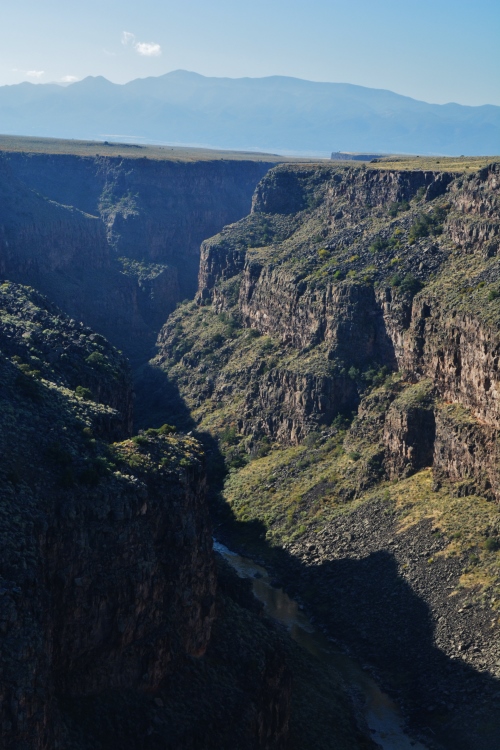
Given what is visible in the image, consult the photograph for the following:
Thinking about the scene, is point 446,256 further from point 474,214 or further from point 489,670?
point 489,670

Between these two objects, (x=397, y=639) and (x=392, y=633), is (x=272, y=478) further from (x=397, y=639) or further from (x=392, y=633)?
(x=397, y=639)

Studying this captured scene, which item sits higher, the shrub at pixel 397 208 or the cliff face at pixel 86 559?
the shrub at pixel 397 208

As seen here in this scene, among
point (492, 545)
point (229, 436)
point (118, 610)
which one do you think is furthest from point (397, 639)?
point (229, 436)

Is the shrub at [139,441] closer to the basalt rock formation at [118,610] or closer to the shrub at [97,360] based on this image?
the basalt rock formation at [118,610]

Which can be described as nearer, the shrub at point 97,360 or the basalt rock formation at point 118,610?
the basalt rock formation at point 118,610

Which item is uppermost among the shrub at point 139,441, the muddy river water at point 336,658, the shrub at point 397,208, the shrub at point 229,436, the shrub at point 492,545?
the shrub at point 397,208

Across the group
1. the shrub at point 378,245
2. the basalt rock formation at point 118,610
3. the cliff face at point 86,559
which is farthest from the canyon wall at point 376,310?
the cliff face at point 86,559
